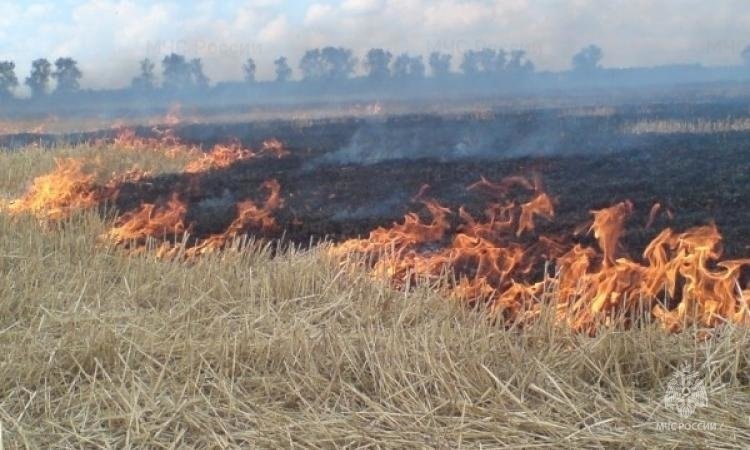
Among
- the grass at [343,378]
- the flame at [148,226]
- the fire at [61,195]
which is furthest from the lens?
the fire at [61,195]

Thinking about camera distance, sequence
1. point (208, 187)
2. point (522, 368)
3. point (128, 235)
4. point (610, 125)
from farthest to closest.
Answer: point (610, 125)
point (208, 187)
point (128, 235)
point (522, 368)

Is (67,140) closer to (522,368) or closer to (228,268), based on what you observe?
(228,268)

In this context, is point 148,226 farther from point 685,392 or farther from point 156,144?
point 156,144

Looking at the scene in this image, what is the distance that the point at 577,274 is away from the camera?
15.9 ft

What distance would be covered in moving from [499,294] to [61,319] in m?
2.49

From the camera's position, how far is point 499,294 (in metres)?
5.04

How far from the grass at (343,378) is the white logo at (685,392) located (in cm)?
4

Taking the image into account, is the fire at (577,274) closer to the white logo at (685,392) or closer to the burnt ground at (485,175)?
the white logo at (685,392)

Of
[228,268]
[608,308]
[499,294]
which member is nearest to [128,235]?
[228,268]

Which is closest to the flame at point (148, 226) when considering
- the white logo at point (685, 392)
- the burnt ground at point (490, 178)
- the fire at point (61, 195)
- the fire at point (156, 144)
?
the burnt ground at point (490, 178)

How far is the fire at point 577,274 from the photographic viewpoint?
4.28 m

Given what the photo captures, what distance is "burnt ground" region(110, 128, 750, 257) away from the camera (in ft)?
24.4

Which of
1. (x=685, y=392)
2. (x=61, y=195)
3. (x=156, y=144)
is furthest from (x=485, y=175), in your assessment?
(x=156, y=144)

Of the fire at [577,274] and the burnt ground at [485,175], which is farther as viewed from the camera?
the burnt ground at [485,175]
